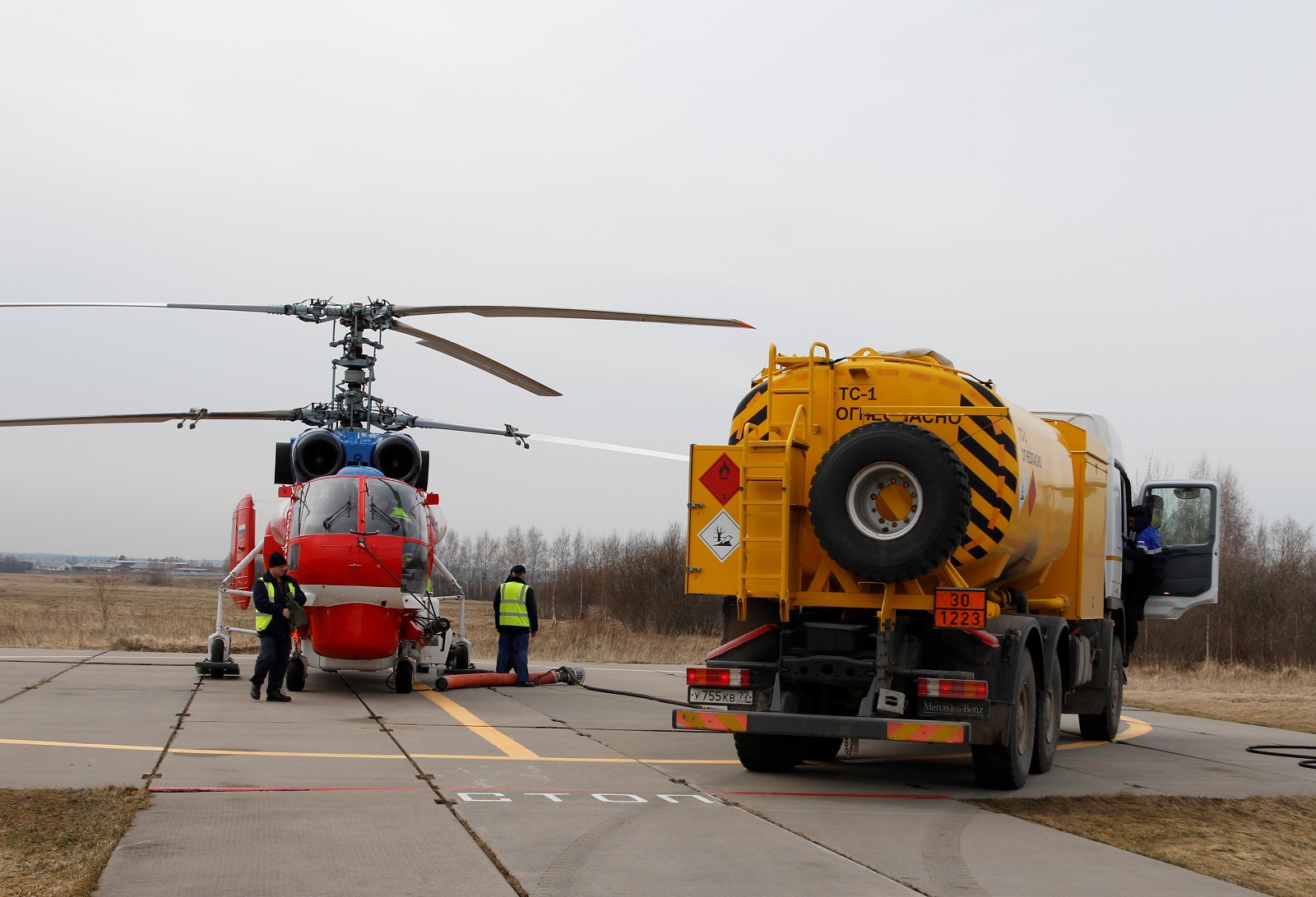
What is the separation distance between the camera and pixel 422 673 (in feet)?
55.1

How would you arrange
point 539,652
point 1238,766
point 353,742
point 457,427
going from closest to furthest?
point 353,742, point 1238,766, point 457,427, point 539,652

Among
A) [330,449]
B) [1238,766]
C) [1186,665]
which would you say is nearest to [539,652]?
[330,449]

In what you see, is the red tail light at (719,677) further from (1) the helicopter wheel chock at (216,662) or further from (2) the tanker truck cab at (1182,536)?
(1) the helicopter wheel chock at (216,662)

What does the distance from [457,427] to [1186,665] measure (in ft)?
65.5

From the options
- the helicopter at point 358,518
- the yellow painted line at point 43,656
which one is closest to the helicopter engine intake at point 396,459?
the helicopter at point 358,518

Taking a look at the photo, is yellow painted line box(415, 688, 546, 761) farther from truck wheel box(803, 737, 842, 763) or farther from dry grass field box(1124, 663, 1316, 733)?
dry grass field box(1124, 663, 1316, 733)

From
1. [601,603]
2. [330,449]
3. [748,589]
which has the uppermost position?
→ [330,449]

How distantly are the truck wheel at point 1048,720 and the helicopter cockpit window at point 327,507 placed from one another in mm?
8526

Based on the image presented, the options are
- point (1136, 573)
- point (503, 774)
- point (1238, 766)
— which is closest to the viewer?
point (503, 774)

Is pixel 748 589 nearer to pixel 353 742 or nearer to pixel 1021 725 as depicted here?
pixel 1021 725

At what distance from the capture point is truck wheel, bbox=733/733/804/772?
9766 mm

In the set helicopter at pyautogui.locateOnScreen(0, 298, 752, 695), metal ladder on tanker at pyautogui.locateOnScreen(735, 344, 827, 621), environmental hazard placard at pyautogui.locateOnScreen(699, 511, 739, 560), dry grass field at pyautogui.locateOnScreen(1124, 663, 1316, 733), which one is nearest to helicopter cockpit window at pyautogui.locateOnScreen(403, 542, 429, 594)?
helicopter at pyautogui.locateOnScreen(0, 298, 752, 695)

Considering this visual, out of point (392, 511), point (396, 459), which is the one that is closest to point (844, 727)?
point (392, 511)

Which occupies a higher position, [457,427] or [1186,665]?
[457,427]
